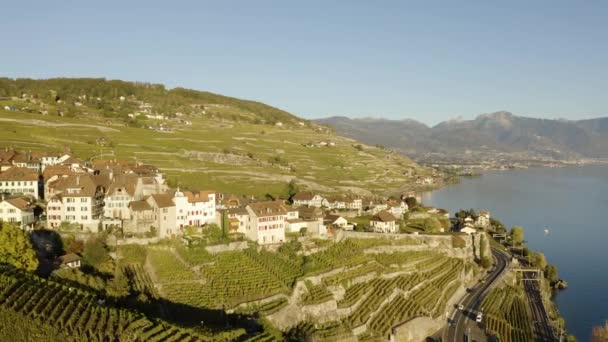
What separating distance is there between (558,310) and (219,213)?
101 ft

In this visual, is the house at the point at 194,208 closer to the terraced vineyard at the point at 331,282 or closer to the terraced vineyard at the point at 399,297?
the terraced vineyard at the point at 331,282

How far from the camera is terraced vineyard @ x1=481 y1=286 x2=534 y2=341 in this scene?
124ft

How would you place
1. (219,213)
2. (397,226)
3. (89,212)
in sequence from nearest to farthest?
1. (89,212)
2. (219,213)
3. (397,226)

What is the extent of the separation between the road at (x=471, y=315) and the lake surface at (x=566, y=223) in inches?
244

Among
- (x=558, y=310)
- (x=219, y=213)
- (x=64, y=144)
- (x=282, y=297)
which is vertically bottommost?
(x=558, y=310)

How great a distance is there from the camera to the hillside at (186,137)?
63.4 meters

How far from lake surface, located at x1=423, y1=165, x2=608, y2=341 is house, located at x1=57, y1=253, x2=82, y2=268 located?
1442 inches

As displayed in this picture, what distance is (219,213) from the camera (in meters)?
39.4

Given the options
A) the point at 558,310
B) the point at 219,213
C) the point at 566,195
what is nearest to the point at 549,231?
the point at 558,310

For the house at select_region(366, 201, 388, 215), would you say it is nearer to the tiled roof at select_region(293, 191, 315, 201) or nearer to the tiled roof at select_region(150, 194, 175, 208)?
the tiled roof at select_region(293, 191, 315, 201)

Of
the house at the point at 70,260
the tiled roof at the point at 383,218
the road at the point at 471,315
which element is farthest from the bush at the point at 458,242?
the house at the point at 70,260

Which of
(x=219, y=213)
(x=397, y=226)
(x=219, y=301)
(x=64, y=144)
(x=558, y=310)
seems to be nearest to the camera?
(x=219, y=301)

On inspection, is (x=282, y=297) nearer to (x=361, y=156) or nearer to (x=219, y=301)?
(x=219, y=301)

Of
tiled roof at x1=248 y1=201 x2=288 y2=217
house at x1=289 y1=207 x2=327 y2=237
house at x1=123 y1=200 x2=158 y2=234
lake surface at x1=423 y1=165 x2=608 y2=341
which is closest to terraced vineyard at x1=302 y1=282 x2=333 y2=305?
tiled roof at x1=248 y1=201 x2=288 y2=217
